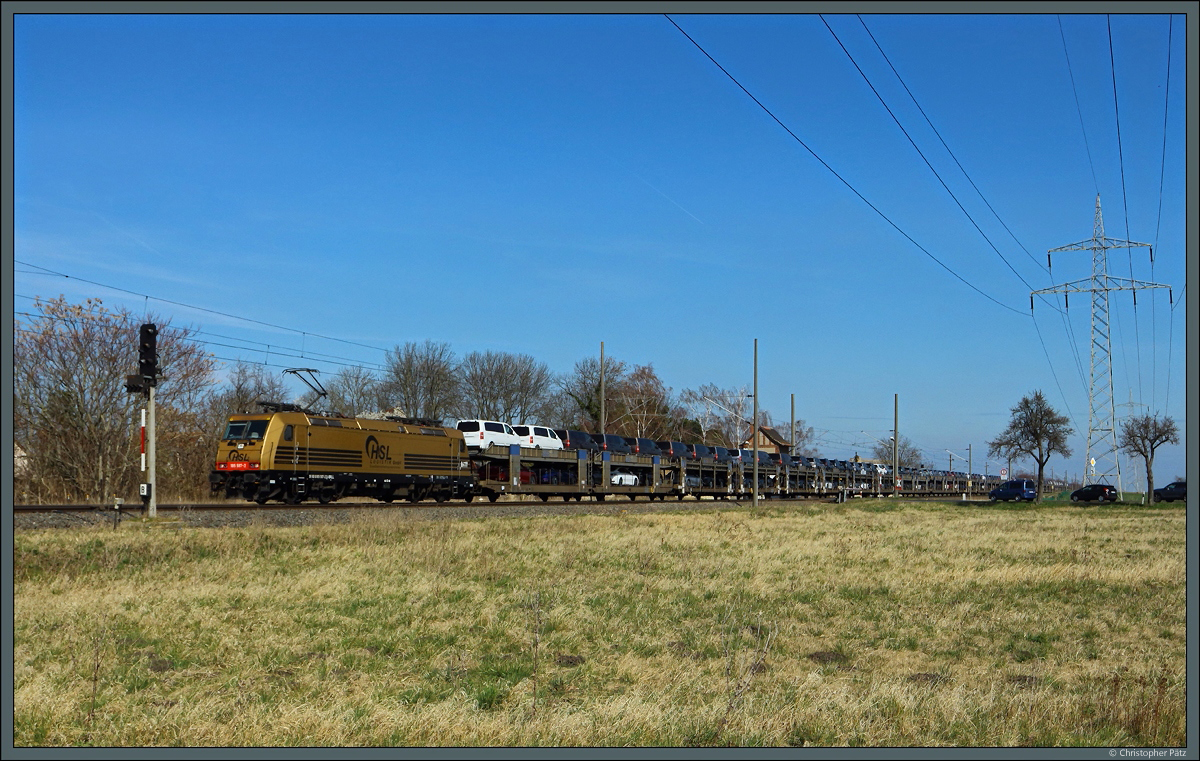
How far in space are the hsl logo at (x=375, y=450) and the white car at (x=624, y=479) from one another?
17.4 m

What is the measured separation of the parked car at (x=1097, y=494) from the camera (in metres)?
59.0

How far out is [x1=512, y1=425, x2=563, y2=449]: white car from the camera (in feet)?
149

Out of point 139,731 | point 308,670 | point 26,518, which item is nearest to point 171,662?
point 308,670

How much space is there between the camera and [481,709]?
8.73m

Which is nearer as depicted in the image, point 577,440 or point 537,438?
point 537,438

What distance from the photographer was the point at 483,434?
4281 cm

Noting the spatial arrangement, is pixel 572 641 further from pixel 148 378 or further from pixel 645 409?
pixel 645 409

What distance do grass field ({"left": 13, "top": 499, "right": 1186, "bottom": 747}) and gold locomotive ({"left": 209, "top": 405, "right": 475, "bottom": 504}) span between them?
10.1m

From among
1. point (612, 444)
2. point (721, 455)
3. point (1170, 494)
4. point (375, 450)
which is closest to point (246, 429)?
point (375, 450)

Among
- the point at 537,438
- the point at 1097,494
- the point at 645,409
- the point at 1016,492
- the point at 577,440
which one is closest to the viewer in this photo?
the point at 537,438

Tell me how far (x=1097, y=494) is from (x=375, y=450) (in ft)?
156

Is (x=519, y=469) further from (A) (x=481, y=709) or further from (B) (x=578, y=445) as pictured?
(A) (x=481, y=709)

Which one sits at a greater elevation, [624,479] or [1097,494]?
[624,479]

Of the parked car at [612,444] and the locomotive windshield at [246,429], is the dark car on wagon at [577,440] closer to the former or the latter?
the parked car at [612,444]
